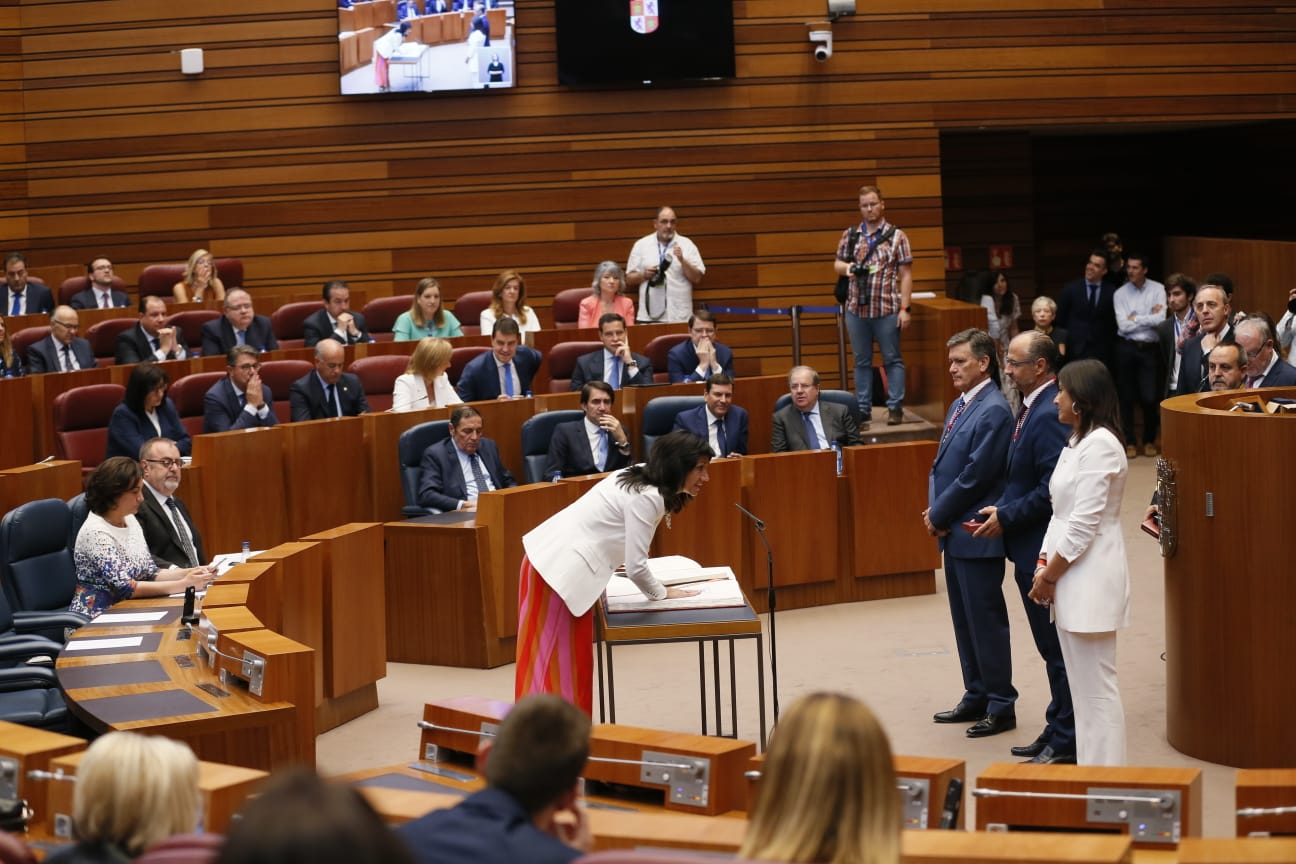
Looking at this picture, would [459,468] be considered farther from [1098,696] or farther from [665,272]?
[665,272]

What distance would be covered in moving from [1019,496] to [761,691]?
0.97 meters

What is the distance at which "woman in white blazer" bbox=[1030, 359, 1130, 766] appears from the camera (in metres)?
4.14

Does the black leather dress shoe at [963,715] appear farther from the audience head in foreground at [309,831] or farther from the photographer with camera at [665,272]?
the photographer with camera at [665,272]

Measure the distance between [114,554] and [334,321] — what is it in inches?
170

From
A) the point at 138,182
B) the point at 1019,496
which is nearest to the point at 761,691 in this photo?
the point at 1019,496

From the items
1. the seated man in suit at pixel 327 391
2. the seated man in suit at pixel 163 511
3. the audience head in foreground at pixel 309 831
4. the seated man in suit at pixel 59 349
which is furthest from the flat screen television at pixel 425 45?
the audience head in foreground at pixel 309 831

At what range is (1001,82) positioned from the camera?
36.3 ft

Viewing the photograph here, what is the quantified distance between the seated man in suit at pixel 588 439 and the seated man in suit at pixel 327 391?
1079 millimetres

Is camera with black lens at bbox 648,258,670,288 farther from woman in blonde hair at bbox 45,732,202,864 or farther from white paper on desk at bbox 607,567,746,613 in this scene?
woman in blonde hair at bbox 45,732,202,864

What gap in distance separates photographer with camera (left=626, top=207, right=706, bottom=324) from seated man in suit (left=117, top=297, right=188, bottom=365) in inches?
117

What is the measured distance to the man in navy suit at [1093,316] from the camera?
1045 cm

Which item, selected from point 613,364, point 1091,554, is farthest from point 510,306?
point 1091,554

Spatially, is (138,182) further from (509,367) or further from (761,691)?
(761,691)

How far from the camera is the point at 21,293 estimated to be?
9.95m
